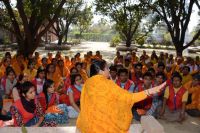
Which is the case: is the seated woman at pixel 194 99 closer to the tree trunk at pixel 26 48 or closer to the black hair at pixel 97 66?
the black hair at pixel 97 66

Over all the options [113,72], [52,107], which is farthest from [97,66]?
[113,72]

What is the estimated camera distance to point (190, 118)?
737 centimetres

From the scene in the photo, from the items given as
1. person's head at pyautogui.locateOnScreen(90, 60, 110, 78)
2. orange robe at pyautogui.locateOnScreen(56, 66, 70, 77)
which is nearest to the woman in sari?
person's head at pyautogui.locateOnScreen(90, 60, 110, 78)

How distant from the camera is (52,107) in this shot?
6340 millimetres

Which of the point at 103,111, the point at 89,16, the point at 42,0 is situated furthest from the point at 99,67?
the point at 89,16

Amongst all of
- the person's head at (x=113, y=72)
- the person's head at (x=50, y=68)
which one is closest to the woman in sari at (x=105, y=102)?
the person's head at (x=113, y=72)

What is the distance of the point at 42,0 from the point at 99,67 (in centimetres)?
844

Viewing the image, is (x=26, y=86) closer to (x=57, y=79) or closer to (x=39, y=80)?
(x=39, y=80)

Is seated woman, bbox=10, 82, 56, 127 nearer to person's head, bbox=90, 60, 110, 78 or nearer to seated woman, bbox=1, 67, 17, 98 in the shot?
person's head, bbox=90, 60, 110, 78

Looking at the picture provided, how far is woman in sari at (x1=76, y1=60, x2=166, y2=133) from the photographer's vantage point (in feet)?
11.9

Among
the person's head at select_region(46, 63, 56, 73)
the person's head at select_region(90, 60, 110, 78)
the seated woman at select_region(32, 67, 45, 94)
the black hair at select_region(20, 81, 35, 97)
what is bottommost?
the seated woman at select_region(32, 67, 45, 94)

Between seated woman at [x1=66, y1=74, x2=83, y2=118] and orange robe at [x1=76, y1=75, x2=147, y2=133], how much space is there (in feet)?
10.2

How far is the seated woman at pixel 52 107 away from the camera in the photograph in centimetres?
619

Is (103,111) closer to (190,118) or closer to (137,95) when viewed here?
(137,95)
